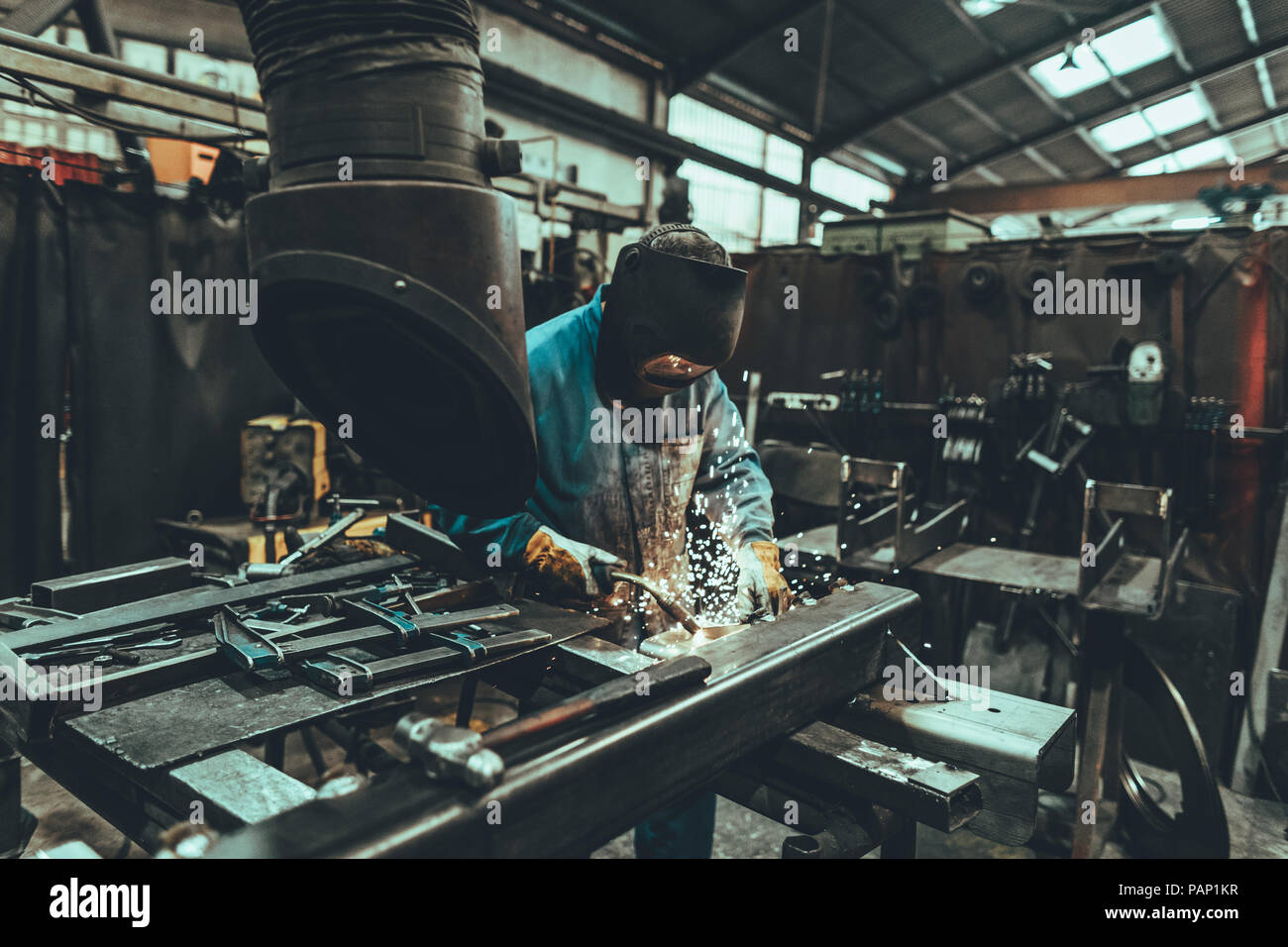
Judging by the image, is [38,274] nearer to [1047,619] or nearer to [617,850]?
[617,850]

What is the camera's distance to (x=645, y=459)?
2176 mm

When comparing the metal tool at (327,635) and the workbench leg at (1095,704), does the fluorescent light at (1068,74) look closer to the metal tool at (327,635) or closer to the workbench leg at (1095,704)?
the workbench leg at (1095,704)

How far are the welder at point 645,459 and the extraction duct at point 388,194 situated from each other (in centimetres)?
49

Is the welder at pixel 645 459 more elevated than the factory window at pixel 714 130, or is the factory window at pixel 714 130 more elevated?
the factory window at pixel 714 130

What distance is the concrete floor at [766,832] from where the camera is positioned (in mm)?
2877

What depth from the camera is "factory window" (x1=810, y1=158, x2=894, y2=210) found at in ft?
37.0

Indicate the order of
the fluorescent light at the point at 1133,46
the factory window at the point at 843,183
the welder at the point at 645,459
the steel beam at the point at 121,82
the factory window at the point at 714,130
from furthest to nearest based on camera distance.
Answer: the factory window at the point at 843,183
the factory window at the point at 714,130
the fluorescent light at the point at 1133,46
the steel beam at the point at 121,82
the welder at the point at 645,459

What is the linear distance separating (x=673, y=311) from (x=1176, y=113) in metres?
13.0

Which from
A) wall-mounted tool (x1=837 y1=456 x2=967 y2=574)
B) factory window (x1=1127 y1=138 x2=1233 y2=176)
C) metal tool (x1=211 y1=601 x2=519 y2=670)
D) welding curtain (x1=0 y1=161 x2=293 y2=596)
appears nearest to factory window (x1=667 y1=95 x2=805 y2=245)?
wall-mounted tool (x1=837 y1=456 x2=967 y2=574)

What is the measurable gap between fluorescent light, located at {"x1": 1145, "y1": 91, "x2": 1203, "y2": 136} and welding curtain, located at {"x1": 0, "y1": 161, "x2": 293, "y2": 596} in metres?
11.9

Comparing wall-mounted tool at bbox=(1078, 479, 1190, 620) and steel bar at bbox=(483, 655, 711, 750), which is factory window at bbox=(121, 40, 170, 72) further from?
wall-mounted tool at bbox=(1078, 479, 1190, 620)

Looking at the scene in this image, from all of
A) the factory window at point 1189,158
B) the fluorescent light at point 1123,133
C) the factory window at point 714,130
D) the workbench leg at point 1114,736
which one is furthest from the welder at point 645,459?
the factory window at point 1189,158
